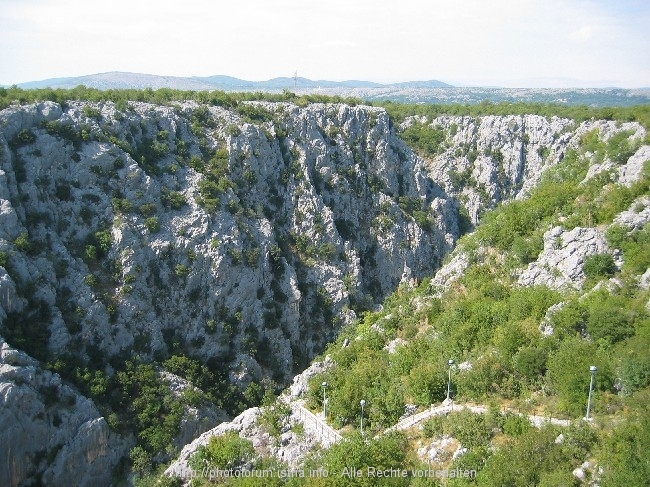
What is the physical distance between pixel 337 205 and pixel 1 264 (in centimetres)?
3874

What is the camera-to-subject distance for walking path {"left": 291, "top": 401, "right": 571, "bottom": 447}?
2491 cm

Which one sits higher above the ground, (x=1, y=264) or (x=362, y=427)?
(x=1, y=264)

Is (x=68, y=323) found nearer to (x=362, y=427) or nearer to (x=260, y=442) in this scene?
(x=260, y=442)

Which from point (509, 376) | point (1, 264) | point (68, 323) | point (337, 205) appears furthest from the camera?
point (337, 205)

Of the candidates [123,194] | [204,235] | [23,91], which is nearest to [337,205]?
[204,235]

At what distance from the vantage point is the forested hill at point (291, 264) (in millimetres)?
30031

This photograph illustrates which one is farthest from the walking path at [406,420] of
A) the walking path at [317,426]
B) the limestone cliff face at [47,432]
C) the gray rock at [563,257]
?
the limestone cliff face at [47,432]

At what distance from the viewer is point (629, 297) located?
2814cm

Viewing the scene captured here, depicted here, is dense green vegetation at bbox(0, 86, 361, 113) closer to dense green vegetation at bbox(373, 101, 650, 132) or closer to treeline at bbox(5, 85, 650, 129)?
treeline at bbox(5, 85, 650, 129)

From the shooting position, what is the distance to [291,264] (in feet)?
210

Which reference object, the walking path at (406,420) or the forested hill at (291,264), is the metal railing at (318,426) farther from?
the forested hill at (291,264)

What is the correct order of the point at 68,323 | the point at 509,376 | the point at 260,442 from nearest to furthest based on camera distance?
the point at 509,376
the point at 260,442
the point at 68,323

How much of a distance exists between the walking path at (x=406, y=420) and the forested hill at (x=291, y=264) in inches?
26.5

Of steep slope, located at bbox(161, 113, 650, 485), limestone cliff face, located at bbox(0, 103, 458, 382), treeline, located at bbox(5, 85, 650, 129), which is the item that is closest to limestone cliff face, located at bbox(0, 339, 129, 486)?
limestone cliff face, located at bbox(0, 103, 458, 382)
